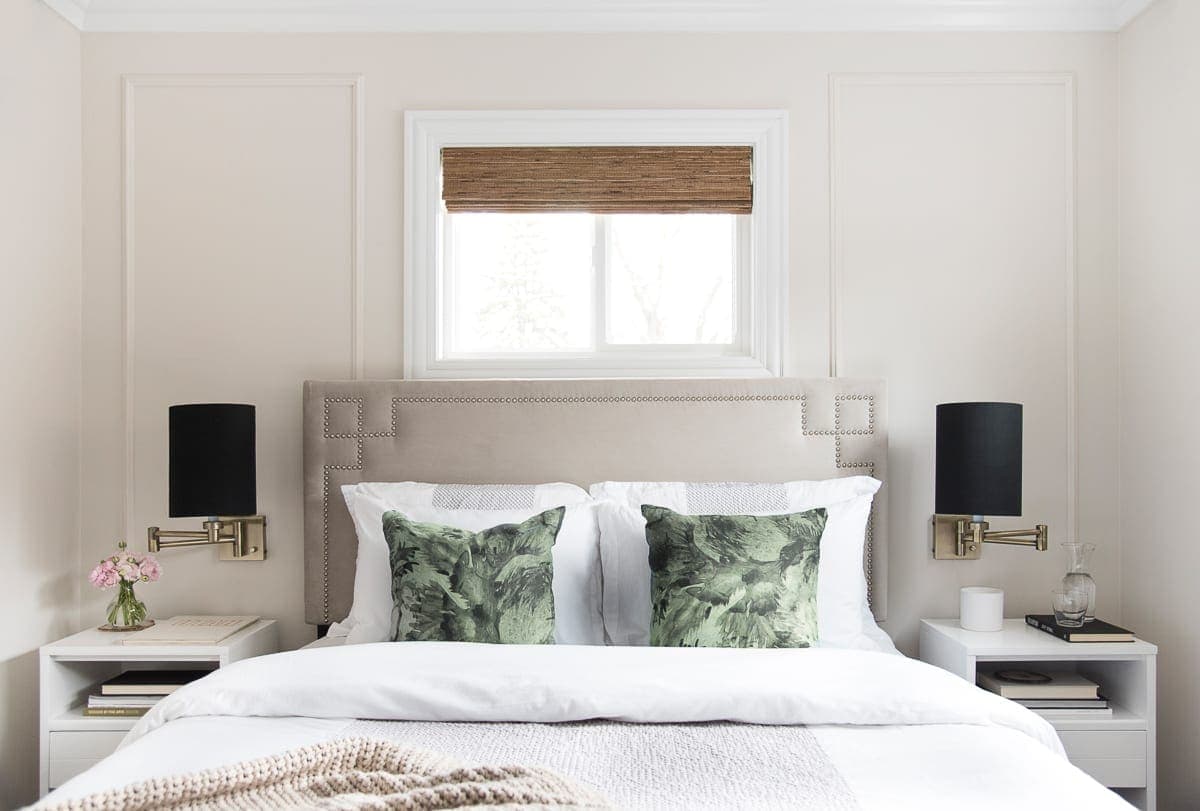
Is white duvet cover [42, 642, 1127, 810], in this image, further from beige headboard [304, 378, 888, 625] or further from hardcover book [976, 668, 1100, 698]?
beige headboard [304, 378, 888, 625]

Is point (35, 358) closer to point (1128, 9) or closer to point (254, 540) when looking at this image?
point (254, 540)

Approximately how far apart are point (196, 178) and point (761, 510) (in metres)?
2.07

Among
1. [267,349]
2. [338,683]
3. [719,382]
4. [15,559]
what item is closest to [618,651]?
[338,683]

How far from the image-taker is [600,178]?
2906mm

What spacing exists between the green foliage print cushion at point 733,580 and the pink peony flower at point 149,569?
1518mm

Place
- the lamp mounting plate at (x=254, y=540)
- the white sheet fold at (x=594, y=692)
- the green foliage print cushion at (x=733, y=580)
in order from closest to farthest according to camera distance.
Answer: the white sheet fold at (x=594, y=692) → the green foliage print cushion at (x=733, y=580) → the lamp mounting plate at (x=254, y=540)

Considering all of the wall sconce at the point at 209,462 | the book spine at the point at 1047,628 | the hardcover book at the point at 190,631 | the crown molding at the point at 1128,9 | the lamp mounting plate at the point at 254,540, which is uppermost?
the crown molding at the point at 1128,9

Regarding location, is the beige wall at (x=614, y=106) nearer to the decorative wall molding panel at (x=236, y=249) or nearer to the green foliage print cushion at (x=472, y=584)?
the decorative wall molding panel at (x=236, y=249)

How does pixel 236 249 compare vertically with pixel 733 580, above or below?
above

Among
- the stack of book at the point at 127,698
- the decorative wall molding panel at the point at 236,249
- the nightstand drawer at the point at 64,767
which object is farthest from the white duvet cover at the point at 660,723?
the decorative wall molding panel at the point at 236,249

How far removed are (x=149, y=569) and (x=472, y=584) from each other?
3.81 feet

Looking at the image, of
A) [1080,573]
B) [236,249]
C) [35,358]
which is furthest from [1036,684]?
[35,358]

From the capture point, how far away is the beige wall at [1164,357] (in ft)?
8.29

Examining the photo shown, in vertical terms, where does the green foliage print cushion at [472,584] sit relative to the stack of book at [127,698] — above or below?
above
